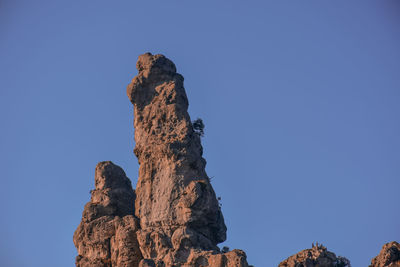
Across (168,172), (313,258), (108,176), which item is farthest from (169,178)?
(313,258)

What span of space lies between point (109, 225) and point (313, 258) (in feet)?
65.4

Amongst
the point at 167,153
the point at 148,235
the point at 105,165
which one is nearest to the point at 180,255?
the point at 148,235

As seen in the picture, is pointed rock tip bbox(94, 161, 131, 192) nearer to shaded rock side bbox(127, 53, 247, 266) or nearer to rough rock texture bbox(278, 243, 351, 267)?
shaded rock side bbox(127, 53, 247, 266)

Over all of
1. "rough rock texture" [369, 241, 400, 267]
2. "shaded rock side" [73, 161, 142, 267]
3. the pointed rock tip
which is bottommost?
"rough rock texture" [369, 241, 400, 267]

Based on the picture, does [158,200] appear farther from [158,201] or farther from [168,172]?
[168,172]

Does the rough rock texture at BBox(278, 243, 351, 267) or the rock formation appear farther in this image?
the rock formation

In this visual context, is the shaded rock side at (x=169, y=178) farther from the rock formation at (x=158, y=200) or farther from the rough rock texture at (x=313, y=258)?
the rough rock texture at (x=313, y=258)

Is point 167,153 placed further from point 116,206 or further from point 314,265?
point 314,265

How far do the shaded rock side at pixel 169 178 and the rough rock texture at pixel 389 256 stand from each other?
41.2ft

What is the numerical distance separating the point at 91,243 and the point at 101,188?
5669mm

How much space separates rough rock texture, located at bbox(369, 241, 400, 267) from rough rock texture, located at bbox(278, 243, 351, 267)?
317cm

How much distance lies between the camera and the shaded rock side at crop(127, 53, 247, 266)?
3292 inches

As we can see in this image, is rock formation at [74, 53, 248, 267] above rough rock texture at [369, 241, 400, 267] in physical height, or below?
above

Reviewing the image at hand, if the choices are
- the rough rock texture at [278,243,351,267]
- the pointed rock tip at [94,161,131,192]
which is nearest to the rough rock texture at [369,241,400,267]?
the rough rock texture at [278,243,351,267]
